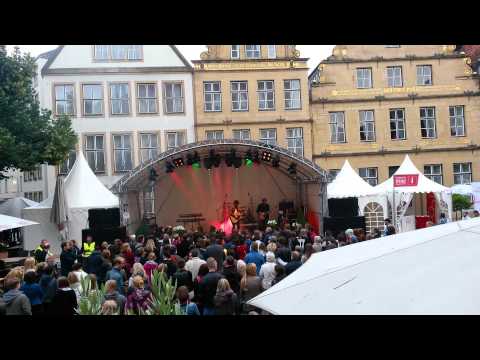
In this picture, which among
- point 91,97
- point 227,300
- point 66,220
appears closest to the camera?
point 227,300

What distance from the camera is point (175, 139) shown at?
1037 inches

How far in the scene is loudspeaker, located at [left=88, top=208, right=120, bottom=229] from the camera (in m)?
17.2

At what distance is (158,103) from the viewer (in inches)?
1028

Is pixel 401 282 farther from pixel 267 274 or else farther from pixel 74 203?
pixel 74 203

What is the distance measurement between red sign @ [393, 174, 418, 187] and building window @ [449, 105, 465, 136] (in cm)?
1025

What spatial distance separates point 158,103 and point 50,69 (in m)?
5.10

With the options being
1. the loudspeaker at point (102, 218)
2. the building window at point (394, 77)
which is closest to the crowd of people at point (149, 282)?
the loudspeaker at point (102, 218)

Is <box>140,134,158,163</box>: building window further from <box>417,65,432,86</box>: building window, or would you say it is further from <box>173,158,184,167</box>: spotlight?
<box>417,65,432,86</box>: building window

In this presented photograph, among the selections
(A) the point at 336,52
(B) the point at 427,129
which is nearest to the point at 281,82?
(A) the point at 336,52

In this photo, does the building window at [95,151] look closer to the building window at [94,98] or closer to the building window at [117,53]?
the building window at [94,98]

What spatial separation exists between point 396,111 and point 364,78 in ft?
7.40

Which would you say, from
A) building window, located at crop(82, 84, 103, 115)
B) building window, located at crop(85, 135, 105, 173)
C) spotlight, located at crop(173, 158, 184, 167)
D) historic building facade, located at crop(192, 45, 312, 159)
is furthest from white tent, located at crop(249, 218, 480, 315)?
building window, located at crop(82, 84, 103, 115)

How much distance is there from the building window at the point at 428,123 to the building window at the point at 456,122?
893mm
